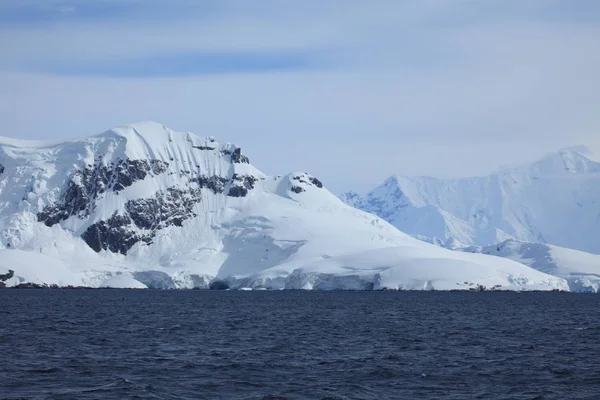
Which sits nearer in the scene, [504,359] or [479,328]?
[504,359]

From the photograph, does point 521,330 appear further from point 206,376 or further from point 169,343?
point 206,376

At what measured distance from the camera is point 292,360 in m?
70.5

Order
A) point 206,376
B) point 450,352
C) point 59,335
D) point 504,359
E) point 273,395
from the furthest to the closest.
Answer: point 59,335
point 450,352
point 504,359
point 206,376
point 273,395

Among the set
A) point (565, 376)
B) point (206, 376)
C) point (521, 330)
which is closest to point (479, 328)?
point (521, 330)

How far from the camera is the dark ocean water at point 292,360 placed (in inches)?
2213

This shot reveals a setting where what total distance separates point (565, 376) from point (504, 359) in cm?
943

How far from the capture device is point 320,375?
62.7 meters

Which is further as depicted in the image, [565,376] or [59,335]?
[59,335]

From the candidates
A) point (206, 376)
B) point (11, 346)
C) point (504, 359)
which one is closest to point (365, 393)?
point (206, 376)

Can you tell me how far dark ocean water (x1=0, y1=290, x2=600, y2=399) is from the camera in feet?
184

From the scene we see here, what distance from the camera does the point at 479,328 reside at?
10669 cm

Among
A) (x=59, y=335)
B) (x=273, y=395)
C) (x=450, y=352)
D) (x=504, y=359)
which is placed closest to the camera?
(x=273, y=395)

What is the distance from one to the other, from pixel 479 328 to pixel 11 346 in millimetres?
53545

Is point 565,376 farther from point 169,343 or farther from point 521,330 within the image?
point 521,330
